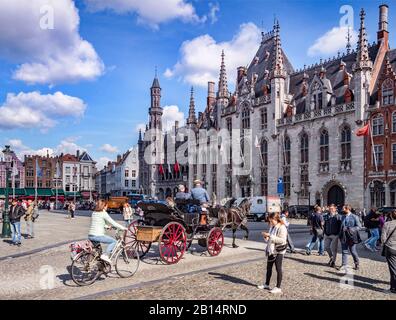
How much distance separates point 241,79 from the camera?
5356 centimetres

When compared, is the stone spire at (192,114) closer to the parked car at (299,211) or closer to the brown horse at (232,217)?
the parked car at (299,211)

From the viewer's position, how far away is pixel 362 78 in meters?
34.7

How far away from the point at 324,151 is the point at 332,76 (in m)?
8.23

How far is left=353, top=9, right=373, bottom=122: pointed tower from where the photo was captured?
1366 inches

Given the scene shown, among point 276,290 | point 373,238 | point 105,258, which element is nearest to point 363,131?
point 373,238

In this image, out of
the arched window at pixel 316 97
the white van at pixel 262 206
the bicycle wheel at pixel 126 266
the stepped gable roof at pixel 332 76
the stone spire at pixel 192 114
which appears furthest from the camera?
the stone spire at pixel 192 114

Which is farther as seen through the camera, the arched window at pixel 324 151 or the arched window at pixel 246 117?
the arched window at pixel 246 117

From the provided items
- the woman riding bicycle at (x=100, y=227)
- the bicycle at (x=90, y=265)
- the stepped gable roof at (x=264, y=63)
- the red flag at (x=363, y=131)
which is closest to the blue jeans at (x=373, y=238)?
the bicycle at (x=90, y=265)

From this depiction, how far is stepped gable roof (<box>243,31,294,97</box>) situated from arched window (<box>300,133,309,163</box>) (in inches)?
360

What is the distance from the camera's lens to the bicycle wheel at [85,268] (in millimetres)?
8570

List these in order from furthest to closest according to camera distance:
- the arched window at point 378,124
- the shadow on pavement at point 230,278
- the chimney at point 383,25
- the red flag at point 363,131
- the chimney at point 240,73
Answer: the chimney at point 240,73
the chimney at point 383,25
the arched window at point 378,124
the red flag at point 363,131
the shadow on pavement at point 230,278

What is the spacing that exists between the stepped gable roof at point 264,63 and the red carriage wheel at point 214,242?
35.9 metres

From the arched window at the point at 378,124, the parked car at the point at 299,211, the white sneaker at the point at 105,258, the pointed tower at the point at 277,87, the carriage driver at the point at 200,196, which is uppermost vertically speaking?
the pointed tower at the point at 277,87
